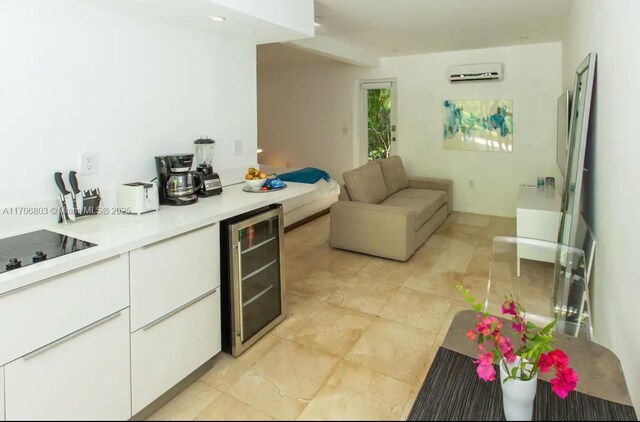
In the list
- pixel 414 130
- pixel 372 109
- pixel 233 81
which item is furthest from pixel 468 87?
pixel 233 81

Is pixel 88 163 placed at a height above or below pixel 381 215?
above

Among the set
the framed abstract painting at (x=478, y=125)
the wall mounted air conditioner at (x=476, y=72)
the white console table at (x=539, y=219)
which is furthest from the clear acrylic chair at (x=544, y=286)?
the wall mounted air conditioner at (x=476, y=72)

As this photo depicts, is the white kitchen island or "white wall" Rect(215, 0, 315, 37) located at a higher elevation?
"white wall" Rect(215, 0, 315, 37)

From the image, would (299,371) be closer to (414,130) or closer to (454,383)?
(454,383)

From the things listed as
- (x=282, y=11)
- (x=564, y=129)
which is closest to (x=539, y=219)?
(x=564, y=129)

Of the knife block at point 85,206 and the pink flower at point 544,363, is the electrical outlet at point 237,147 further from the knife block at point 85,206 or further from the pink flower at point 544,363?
the pink flower at point 544,363

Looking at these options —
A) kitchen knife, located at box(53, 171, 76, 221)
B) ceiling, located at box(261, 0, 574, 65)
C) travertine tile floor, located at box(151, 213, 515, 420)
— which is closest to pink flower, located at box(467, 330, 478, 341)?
travertine tile floor, located at box(151, 213, 515, 420)

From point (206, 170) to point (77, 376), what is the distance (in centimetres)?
151

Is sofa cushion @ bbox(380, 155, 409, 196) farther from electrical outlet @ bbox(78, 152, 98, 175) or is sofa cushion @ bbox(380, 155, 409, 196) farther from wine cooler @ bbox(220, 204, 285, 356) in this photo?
electrical outlet @ bbox(78, 152, 98, 175)

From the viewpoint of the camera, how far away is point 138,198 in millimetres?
2193

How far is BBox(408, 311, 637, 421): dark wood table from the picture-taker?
1.01 metres

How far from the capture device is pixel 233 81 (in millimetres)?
3137

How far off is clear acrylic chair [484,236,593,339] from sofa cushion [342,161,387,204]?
2.03 meters

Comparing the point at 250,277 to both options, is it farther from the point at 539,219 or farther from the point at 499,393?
the point at 539,219
